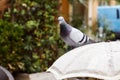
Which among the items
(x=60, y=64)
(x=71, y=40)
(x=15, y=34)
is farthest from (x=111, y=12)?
(x=60, y=64)

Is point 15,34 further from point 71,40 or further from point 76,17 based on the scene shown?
point 76,17

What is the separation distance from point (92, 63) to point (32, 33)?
4645mm

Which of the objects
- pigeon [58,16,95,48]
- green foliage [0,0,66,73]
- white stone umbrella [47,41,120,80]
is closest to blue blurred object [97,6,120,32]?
green foliage [0,0,66,73]

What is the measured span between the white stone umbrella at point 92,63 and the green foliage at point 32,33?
391 cm

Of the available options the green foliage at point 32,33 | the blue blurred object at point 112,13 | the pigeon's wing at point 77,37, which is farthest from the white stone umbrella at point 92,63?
the blue blurred object at point 112,13

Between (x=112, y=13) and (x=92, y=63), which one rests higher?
(x=92, y=63)

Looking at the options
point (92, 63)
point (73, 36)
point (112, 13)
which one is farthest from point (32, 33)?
point (112, 13)

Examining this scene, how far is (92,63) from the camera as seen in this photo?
2611 mm

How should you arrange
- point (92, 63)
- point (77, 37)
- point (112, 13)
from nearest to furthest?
point (92, 63) < point (77, 37) < point (112, 13)

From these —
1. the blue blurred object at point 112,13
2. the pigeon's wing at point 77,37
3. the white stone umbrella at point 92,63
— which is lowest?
the blue blurred object at point 112,13

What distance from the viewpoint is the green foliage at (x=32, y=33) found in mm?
6746

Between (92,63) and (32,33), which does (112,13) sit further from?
(92,63)

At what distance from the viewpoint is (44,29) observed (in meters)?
Result: 7.33

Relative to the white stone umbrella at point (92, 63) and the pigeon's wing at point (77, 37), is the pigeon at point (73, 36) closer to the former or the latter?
the pigeon's wing at point (77, 37)
